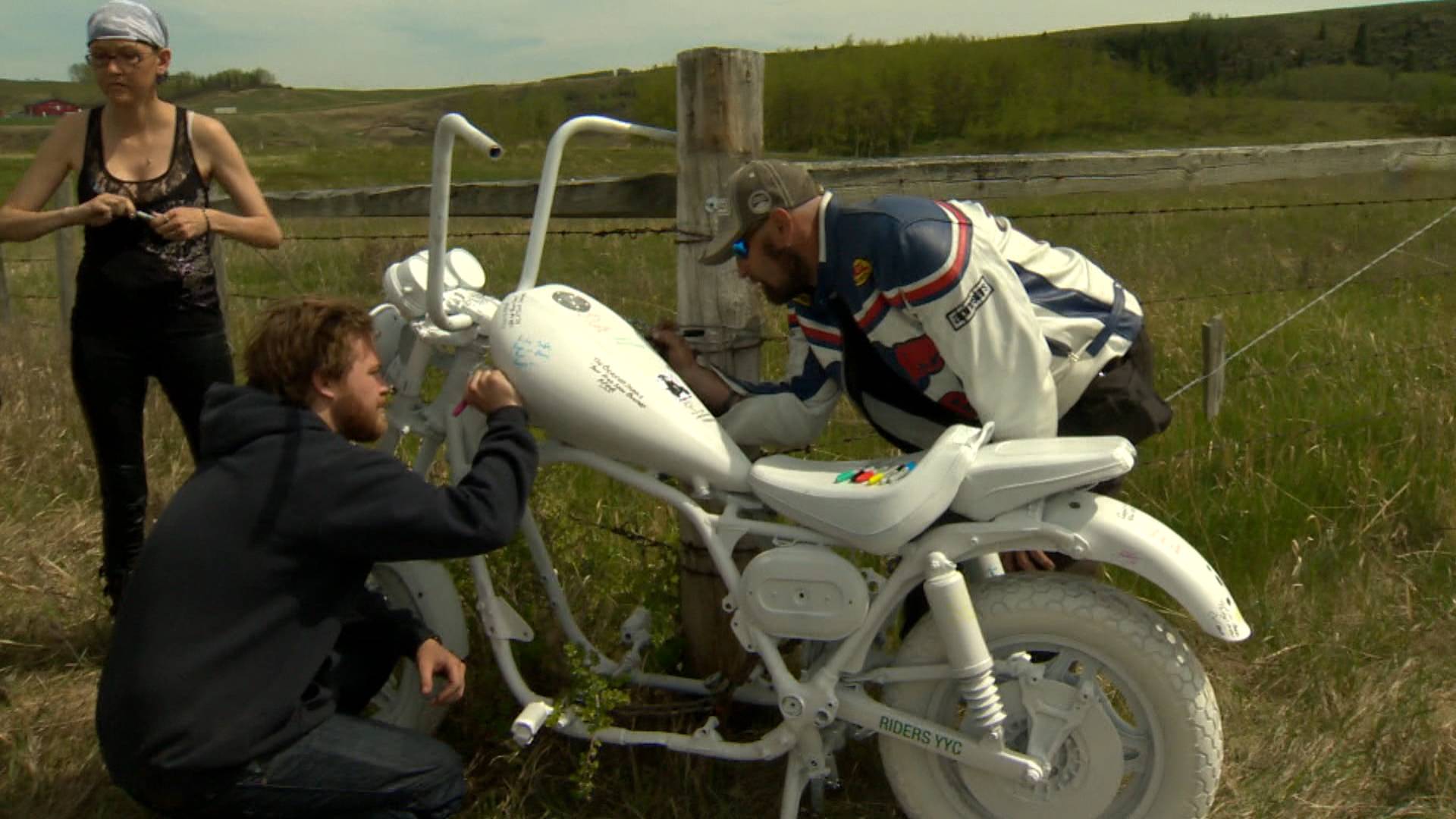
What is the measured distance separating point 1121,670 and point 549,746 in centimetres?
132

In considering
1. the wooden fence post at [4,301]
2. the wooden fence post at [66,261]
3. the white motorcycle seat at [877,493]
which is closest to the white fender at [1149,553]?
the white motorcycle seat at [877,493]

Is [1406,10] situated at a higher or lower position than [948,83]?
higher

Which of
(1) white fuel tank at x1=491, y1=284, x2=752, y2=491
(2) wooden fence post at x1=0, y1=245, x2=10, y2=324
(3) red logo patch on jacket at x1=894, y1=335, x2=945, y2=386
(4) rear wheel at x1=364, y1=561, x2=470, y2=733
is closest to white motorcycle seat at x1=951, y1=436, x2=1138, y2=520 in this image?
(3) red logo patch on jacket at x1=894, y1=335, x2=945, y2=386

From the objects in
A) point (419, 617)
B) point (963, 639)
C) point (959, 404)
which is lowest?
point (419, 617)

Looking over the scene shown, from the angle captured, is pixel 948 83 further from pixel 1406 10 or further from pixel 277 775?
pixel 1406 10

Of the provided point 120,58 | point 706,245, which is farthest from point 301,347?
point 120,58

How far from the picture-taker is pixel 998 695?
2.61 meters

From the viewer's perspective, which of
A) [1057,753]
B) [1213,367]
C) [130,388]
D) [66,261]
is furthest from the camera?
[66,261]

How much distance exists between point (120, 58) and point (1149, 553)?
2.79 meters

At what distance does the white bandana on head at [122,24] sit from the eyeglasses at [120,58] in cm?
3

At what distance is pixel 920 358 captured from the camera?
269cm

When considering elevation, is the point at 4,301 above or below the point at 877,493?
below

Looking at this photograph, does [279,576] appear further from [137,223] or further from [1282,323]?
[1282,323]

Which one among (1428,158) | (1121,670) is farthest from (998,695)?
(1428,158)
